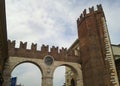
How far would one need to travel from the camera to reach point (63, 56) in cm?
2267

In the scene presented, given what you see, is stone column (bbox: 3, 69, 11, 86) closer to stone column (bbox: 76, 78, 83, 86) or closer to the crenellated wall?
the crenellated wall

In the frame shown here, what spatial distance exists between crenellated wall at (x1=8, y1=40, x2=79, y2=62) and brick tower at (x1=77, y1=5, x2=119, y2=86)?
6.34 ft

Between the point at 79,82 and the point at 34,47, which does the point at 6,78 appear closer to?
the point at 34,47

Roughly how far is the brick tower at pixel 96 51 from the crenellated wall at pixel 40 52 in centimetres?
193

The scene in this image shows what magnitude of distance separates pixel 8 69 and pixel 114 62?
12.1 metres

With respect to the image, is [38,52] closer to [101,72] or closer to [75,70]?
[75,70]

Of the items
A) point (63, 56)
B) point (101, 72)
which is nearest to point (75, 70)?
point (63, 56)

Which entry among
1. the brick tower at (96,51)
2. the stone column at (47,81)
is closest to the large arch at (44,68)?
the stone column at (47,81)

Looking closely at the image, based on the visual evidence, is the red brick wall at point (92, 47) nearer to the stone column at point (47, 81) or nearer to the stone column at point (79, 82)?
the stone column at point (79, 82)

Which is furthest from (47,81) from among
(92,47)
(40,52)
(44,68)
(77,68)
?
(92,47)

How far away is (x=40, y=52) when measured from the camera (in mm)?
21797

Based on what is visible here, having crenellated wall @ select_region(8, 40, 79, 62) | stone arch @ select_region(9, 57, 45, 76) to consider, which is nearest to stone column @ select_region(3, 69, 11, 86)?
stone arch @ select_region(9, 57, 45, 76)

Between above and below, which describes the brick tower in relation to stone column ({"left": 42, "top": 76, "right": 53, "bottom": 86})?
above

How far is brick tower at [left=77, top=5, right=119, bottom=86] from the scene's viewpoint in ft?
63.9
